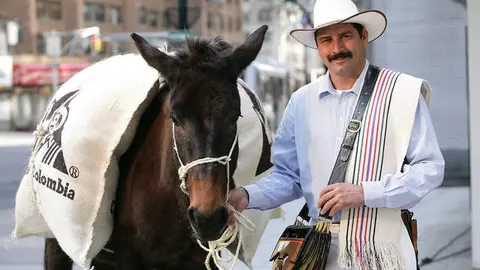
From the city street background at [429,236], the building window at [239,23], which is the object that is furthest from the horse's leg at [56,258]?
the building window at [239,23]

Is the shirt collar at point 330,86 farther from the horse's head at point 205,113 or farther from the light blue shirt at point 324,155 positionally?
the horse's head at point 205,113

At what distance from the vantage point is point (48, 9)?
51500 mm

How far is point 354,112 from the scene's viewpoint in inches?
134

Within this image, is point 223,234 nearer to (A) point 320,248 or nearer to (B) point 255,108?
(A) point 320,248

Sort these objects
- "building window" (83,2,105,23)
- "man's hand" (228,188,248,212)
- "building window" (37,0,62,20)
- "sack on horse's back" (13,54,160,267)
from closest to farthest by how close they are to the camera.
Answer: "man's hand" (228,188,248,212) < "sack on horse's back" (13,54,160,267) < "building window" (37,0,62,20) < "building window" (83,2,105,23)

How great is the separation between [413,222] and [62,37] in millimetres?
49119

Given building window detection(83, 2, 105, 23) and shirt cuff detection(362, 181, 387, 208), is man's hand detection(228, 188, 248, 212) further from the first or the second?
building window detection(83, 2, 105, 23)

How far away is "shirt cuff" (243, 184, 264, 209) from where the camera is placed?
3.59 metres

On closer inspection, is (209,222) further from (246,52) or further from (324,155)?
(246,52)

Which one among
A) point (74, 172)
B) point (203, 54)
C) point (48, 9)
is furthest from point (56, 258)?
point (48, 9)

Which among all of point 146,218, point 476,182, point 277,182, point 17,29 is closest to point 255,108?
point 146,218

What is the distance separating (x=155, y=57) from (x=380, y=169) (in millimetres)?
1081

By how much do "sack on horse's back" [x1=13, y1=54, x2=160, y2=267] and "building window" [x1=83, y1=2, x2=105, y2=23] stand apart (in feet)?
161

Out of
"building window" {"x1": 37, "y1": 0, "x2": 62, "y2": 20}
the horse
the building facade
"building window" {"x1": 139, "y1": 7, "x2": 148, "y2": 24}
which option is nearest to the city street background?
the horse
